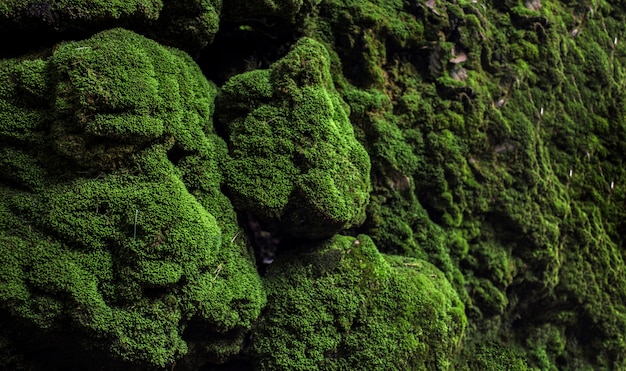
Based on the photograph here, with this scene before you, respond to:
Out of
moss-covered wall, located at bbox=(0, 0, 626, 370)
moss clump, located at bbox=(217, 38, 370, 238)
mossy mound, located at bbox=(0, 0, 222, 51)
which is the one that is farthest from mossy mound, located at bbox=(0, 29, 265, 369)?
moss clump, located at bbox=(217, 38, 370, 238)

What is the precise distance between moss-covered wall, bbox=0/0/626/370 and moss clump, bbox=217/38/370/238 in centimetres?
2

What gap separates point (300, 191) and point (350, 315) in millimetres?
1180

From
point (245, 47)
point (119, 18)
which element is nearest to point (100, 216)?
point (119, 18)

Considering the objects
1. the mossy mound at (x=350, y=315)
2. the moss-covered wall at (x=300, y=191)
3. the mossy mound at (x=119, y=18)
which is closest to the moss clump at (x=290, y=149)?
the moss-covered wall at (x=300, y=191)

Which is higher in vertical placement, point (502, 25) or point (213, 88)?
point (502, 25)

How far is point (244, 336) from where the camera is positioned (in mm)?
4383

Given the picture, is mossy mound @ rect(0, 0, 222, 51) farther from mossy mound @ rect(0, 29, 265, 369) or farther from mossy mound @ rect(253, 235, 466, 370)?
mossy mound @ rect(253, 235, 466, 370)

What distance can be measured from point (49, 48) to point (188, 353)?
252cm

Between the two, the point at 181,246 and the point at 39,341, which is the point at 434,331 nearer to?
the point at 181,246

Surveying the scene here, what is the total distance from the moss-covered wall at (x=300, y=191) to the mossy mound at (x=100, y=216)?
1 cm

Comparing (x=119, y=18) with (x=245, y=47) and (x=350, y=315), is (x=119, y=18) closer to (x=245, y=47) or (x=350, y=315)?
(x=245, y=47)

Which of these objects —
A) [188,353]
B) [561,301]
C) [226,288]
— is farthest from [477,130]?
[188,353]

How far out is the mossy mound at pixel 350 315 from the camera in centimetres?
439

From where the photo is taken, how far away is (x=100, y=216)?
368 centimetres
